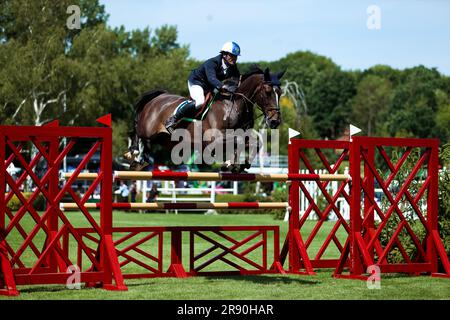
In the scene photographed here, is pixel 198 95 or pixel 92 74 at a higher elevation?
pixel 92 74

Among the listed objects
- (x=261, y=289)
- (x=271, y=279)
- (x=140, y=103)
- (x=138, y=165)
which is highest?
(x=140, y=103)

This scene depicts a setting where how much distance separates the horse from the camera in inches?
416

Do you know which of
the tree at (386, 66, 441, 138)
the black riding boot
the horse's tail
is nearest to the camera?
the black riding boot

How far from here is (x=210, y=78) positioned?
1094cm

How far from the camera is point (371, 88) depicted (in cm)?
10794

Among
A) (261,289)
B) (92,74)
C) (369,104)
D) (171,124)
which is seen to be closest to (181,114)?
(171,124)

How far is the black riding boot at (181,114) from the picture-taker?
11.3 metres

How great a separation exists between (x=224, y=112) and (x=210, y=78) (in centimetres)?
51

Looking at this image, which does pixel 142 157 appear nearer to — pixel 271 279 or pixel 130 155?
pixel 130 155

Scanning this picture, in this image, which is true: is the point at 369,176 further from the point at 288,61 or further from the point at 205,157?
the point at 288,61

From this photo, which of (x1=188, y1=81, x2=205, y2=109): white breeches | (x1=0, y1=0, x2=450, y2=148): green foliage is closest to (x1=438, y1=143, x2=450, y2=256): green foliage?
(x1=188, y1=81, x2=205, y2=109): white breeches

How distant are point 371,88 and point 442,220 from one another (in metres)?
96.9

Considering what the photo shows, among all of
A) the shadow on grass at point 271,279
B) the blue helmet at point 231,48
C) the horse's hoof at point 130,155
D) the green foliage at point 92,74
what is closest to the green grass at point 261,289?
the shadow on grass at point 271,279

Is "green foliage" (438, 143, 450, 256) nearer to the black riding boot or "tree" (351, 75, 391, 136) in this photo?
the black riding boot
